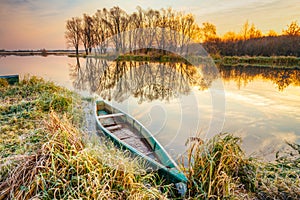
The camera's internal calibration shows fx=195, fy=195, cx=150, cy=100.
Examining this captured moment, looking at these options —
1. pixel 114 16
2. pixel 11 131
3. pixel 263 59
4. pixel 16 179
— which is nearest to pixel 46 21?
pixel 114 16

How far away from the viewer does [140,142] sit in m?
4.12

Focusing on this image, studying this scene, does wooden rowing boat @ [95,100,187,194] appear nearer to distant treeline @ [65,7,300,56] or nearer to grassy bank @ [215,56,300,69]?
distant treeline @ [65,7,300,56]

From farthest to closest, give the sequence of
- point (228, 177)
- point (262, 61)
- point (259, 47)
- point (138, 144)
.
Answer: point (259, 47), point (262, 61), point (138, 144), point (228, 177)

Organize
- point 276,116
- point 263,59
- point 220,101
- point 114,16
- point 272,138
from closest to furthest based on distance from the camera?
point 272,138 < point 276,116 < point 220,101 < point 263,59 < point 114,16

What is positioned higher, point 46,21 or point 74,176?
point 46,21

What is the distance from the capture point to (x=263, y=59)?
64.8 feet

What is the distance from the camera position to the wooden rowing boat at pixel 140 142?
254cm

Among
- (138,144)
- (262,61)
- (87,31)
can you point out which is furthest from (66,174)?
(87,31)

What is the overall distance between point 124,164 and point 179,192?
0.76 m

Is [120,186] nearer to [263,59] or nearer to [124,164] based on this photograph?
[124,164]

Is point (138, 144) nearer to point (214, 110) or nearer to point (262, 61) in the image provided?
point (214, 110)

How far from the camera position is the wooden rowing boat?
2.54 m

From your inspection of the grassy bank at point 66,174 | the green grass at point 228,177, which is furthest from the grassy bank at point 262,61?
the grassy bank at point 66,174

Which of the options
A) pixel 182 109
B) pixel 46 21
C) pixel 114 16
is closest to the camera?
pixel 182 109
